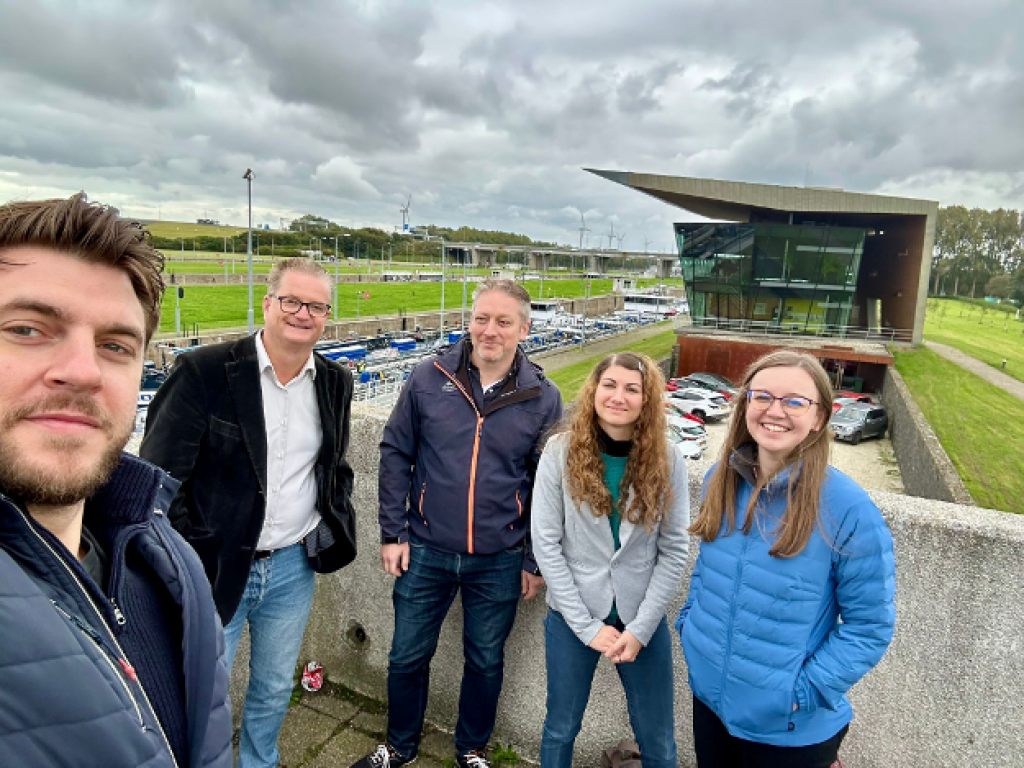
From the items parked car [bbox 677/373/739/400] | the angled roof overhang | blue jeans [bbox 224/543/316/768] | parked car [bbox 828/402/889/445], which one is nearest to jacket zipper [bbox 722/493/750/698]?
blue jeans [bbox 224/543/316/768]

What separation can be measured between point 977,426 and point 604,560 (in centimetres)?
A: 2198

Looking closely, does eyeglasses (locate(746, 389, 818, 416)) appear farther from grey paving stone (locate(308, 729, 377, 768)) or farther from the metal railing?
the metal railing

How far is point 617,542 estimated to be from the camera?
7.51 feet

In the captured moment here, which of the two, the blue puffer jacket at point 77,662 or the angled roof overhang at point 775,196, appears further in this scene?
the angled roof overhang at point 775,196

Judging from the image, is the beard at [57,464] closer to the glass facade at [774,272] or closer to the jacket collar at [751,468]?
the jacket collar at [751,468]

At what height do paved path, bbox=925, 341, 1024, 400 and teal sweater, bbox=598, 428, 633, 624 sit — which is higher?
teal sweater, bbox=598, 428, 633, 624

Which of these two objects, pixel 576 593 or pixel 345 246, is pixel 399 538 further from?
pixel 345 246

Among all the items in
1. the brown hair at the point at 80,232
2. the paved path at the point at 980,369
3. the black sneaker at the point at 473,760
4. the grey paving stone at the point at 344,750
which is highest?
the brown hair at the point at 80,232

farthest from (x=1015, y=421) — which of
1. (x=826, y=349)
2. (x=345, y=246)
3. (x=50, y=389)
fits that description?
(x=345, y=246)

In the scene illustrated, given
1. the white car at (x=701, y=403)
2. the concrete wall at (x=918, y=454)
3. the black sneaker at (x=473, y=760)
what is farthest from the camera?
the white car at (x=701, y=403)

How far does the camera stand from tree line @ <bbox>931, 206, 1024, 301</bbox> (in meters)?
72.2

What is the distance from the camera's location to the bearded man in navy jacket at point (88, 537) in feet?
2.94

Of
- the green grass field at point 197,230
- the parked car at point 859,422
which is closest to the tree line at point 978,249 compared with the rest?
the parked car at point 859,422

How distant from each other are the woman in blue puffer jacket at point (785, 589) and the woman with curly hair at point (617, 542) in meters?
0.17
